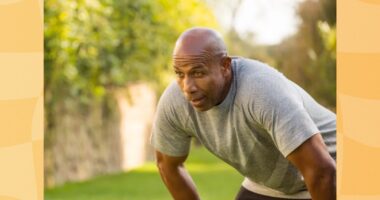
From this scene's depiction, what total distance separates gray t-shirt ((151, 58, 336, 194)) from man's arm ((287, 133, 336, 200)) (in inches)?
1.4

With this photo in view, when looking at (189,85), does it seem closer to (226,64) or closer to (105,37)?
(226,64)

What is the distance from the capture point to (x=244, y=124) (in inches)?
127

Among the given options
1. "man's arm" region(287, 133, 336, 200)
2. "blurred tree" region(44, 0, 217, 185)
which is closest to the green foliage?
"blurred tree" region(44, 0, 217, 185)

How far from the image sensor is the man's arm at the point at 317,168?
9.23ft

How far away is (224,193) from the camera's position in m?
13.3

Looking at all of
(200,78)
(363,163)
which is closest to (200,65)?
(200,78)

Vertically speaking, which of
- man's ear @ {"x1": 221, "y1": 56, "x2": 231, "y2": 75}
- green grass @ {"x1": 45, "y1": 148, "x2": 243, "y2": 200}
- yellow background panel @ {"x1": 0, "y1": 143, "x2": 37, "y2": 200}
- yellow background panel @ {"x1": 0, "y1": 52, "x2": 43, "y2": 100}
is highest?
yellow background panel @ {"x1": 0, "y1": 52, "x2": 43, "y2": 100}

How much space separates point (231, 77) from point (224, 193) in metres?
10.2

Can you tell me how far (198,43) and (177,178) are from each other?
891 millimetres

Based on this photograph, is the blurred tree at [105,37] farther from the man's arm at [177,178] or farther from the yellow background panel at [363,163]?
the yellow background panel at [363,163]

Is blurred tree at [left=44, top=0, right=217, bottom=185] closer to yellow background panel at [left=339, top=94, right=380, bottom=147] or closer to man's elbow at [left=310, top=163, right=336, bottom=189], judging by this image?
man's elbow at [left=310, top=163, right=336, bottom=189]

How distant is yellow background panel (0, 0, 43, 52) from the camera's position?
2102mm

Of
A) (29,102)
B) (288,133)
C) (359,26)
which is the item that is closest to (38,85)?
(29,102)

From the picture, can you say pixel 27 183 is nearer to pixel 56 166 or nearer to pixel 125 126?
pixel 56 166
